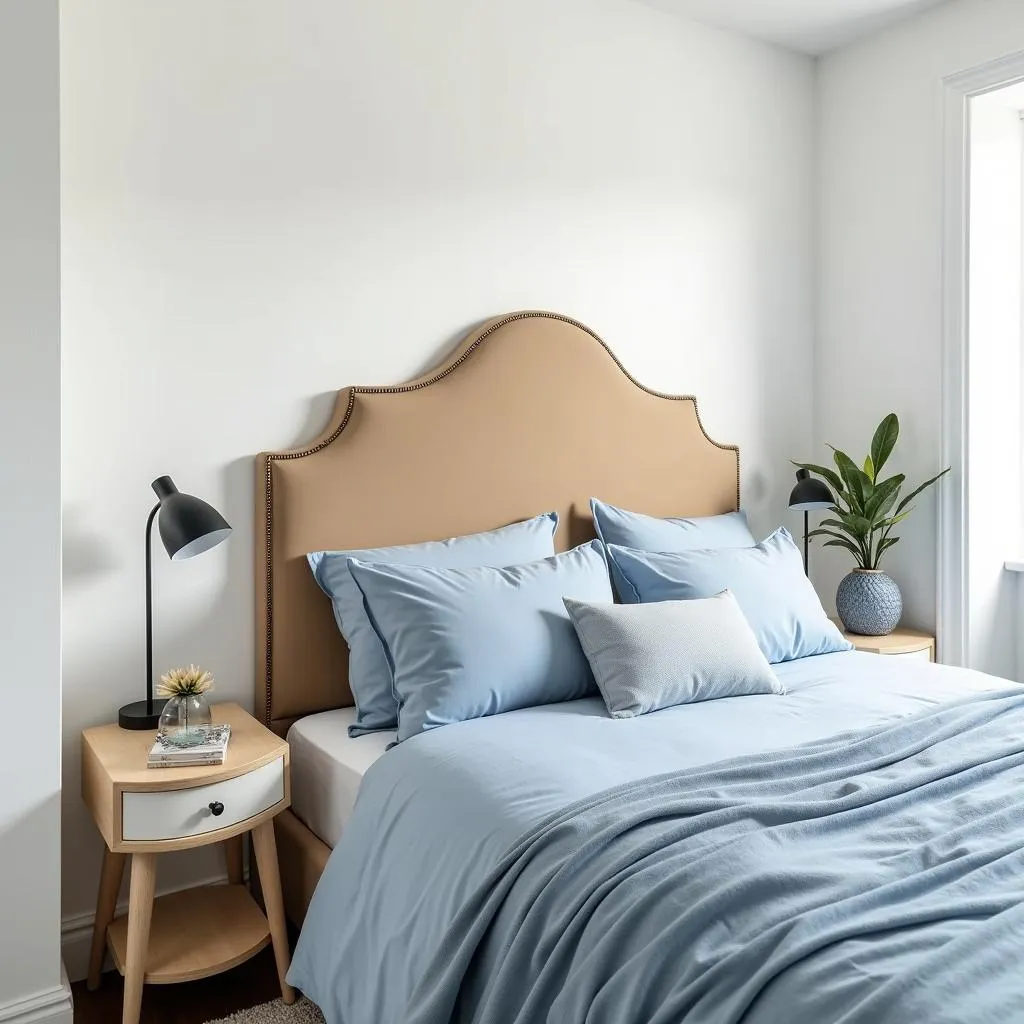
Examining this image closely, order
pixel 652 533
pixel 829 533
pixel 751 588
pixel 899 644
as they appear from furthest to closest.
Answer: pixel 829 533 < pixel 899 644 < pixel 652 533 < pixel 751 588

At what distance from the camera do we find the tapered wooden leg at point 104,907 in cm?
→ 221

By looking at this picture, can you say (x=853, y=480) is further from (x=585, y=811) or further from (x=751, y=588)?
(x=585, y=811)

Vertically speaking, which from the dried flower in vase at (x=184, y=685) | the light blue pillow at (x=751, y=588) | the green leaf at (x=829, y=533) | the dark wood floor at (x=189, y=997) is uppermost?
the green leaf at (x=829, y=533)

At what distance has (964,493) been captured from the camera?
3348 mm

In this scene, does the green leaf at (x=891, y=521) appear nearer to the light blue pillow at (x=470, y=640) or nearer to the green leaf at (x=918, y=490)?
the green leaf at (x=918, y=490)

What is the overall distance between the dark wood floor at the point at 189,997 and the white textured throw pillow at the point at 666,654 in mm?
1071

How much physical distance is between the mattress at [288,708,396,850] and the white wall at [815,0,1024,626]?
2191 mm

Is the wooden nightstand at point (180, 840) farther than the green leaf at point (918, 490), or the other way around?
the green leaf at point (918, 490)

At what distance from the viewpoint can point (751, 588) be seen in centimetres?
279

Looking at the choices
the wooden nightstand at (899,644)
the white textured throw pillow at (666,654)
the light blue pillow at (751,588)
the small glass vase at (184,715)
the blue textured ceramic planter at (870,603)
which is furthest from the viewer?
the blue textured ceramic planter at (870,603)

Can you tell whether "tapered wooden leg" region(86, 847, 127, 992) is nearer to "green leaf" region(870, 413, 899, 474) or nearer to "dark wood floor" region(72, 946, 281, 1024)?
"dark wood floor" region(72, 946, 281, 1024)

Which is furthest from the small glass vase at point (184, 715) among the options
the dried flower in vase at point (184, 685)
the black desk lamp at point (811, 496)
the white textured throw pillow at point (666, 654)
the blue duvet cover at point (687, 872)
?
the black desk lamp at point (811, 496)

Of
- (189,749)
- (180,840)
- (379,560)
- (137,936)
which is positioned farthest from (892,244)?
(137,936)

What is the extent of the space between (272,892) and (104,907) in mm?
420
